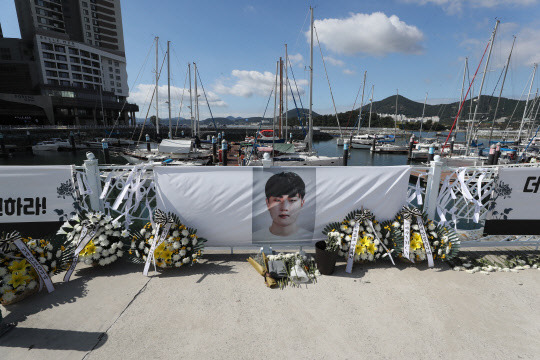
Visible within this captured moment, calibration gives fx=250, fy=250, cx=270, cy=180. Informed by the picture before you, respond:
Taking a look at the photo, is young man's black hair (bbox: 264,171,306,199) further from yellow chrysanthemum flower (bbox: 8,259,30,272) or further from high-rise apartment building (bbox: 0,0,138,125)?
high-rise apartment building (bbox: 0,0,138,125)

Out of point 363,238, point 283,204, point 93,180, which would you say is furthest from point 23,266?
point 363,238

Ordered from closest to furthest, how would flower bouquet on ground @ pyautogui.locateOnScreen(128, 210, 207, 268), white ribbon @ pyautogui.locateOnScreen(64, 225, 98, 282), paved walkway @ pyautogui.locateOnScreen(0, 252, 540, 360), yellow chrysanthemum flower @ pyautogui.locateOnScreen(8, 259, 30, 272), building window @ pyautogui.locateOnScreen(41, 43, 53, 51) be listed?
paved walkway @ pyautogui.locateOnScreen(0, 252, 540, 360) → yellow chrysanthemum flower @ pyautogui.locateOnScreen(8, 259, 30, 272) → white ribbon @ pyautogui.locateOnScreen(64, 225, 98, 282) → flower bouquet on ground @ pyautogui.locateOnScreen(128, 210, 207, 268) → building window @ pyautogui.locateOnScreen(41, 43, 53, 51)

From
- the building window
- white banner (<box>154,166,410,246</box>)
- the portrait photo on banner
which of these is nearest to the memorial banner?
white banner (<box>154,166,410,246</box>)

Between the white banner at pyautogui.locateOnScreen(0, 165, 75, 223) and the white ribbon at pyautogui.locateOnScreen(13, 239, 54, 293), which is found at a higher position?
the white banner at pyautogui.locateOnScreen(0, 165, 75, 223)

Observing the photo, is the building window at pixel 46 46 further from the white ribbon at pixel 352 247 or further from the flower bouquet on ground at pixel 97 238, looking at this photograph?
the white ribbon at pixel 352 247

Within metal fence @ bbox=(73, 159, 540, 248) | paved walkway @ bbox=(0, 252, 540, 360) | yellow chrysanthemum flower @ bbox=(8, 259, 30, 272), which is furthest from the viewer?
metal fence @ bbox=(73, 159, 540, 248)

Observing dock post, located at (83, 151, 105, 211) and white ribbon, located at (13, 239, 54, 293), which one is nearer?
white ribbon, located at (13, 239, 54, 293)

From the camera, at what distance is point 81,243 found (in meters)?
4.57

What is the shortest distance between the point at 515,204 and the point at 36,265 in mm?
9106

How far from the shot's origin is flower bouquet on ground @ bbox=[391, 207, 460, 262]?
4.93 metres

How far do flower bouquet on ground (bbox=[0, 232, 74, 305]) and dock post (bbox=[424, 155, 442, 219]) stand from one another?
723 cm

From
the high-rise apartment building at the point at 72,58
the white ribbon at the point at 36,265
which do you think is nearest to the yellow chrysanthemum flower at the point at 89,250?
the white ribbon at the point at 36,265

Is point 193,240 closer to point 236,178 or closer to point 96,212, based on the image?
point 236,178

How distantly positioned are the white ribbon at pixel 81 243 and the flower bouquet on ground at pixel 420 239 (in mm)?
5871
